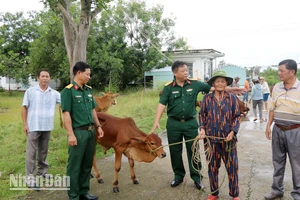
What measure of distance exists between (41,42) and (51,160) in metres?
18.2

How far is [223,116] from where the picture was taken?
3361 mm

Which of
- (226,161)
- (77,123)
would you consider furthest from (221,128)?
(77,123)

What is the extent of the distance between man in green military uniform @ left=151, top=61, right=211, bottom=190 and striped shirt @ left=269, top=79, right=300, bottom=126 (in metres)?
0.95

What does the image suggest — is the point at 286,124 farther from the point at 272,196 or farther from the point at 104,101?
the point at 104,101

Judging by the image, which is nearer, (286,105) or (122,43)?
(286,105)

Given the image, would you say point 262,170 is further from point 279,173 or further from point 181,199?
point 181,199

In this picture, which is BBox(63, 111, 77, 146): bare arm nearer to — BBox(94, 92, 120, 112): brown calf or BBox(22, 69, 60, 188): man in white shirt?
BBox(22, 69, 60, 188): man in white shirt

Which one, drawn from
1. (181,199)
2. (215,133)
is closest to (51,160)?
(181,199)

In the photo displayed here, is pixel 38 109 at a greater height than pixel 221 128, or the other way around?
pixel 38 109

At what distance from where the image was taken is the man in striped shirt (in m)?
3.36

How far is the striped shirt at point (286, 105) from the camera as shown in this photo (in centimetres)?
335

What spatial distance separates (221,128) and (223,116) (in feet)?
0.50

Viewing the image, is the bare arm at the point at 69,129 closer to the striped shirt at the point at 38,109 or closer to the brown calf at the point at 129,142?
the brown calf at the point at 129,142

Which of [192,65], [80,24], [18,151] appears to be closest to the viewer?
[18,151]
